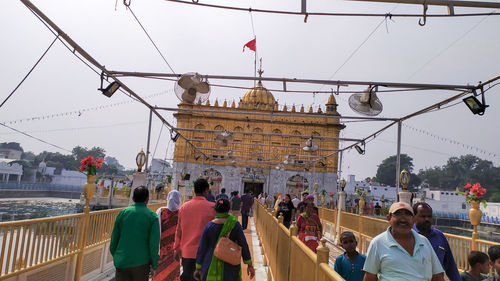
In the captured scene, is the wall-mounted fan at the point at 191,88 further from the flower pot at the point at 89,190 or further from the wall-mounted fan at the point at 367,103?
the wall-mounted fan at the point at 367,103

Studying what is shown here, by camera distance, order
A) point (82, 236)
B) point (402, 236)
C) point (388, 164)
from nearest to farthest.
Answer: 1. point (402, 236)
2. point (82, 236)
3. point (388, 164)

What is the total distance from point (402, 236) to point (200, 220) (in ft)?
8.70

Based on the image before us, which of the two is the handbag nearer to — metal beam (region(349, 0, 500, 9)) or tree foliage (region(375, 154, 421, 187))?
metal beam (region(349, 0, 500, 9))

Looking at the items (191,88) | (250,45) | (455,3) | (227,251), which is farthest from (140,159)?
(250,45)

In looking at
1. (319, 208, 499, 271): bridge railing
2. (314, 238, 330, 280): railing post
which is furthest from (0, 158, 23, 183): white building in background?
(314, 238, 330, 280): railing post

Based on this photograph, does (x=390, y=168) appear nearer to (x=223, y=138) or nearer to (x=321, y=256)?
(x=223, y=138)

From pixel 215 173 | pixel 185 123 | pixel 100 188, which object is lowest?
pixel 100 188

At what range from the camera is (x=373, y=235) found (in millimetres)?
10875

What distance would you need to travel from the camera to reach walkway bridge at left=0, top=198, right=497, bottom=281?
3314 millimetres

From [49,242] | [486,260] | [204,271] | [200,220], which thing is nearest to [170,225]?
[200,220]

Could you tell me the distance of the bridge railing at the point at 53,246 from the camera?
436 centimetres

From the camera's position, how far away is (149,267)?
4152 millimetres

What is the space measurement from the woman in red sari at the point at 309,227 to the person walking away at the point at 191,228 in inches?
97.3

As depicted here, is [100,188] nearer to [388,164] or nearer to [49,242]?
[49,242]
